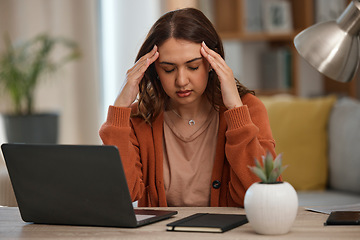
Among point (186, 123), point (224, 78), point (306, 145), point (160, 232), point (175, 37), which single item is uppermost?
point (175, 37)

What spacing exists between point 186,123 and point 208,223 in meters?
0.67

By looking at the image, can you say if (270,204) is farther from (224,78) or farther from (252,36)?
(252,36)

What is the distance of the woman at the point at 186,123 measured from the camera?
165cm

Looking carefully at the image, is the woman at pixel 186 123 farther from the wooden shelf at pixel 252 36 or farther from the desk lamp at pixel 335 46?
the wooden shelf at pixel 252 36

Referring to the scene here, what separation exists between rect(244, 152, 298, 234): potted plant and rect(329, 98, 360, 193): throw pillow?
1568 millimetres

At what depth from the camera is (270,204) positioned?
3.77ft

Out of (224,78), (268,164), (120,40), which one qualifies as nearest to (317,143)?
(224,78)

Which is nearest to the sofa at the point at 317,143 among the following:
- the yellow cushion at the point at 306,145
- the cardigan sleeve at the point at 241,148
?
the yellow cushion at the point at 306,145

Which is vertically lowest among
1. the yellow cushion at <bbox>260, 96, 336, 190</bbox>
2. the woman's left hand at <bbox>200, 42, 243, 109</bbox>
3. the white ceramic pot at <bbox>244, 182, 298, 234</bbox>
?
the yellow cushion at <bbox>260, 96, 336, 190</bbox>

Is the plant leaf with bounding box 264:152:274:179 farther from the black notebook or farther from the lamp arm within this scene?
the lamp arm

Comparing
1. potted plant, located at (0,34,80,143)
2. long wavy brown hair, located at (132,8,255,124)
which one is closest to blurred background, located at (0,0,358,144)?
potted plant, located at (0,34,80,143)

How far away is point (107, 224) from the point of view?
1.30 m

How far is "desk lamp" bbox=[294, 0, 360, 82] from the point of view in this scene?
138 centimetres

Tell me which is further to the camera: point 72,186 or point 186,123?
point 186,123
